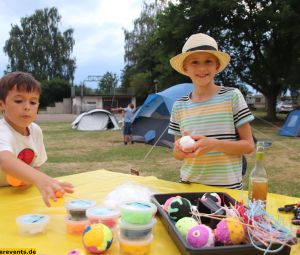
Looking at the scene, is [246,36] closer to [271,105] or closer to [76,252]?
[271,105]

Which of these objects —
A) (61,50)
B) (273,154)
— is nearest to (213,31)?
(273,154)

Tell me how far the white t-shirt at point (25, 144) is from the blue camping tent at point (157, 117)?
24.9ft

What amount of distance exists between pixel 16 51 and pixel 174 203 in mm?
46937

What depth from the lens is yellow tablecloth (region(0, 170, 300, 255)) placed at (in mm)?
1155

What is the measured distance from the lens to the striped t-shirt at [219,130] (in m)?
1.90

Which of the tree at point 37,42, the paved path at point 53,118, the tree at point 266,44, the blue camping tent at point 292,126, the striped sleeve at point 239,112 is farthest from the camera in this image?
the tree at point 37,42

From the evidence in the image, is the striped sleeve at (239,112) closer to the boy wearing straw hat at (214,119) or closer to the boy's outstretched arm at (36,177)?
the boy wearing straw hat at (214,119)

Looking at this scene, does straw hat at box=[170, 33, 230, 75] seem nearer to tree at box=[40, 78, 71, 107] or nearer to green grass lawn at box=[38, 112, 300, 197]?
green grass lawn at box=[38, 112, 300, 197]

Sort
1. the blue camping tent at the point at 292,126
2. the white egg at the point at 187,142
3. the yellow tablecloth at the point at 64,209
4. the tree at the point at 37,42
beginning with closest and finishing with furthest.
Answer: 1. the yellow tablecloth at the point at 64,209
2. the white egg at the point at 187,142
3. the blue camping tent at the point at 292,126
4. the tree at the point at 37,42

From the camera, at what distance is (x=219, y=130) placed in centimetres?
193

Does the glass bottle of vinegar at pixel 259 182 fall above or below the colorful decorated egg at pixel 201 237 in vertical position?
above

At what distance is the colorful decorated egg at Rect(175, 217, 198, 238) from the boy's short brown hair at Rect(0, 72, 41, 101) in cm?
103

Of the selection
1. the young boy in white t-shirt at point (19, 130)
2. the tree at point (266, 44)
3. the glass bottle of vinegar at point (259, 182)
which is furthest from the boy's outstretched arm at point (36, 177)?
the tree at point (266, 44)

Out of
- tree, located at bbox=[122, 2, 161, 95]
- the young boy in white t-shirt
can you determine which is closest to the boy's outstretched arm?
the young boy in white t-shirt
